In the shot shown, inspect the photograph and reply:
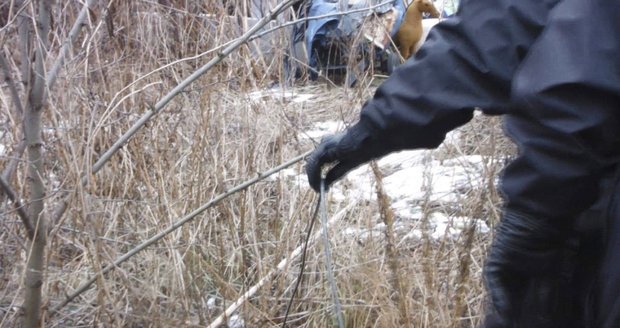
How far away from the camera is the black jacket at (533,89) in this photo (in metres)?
1.25

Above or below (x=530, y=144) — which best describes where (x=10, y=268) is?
below

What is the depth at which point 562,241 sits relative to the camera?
4.61 feet

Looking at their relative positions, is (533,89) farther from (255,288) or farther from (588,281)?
(255,288)

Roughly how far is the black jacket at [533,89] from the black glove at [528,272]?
1.4 inches

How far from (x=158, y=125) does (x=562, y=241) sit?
2.27 meters

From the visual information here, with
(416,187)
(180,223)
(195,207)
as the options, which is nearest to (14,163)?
(180,223)

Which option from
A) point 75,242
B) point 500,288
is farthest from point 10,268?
point 500,288

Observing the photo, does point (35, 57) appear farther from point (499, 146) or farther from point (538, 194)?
point (538, 194)

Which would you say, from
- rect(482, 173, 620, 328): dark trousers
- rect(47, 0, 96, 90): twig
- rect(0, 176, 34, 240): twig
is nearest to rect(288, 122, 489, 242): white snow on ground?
rect(47, 0, 96, 90): twig

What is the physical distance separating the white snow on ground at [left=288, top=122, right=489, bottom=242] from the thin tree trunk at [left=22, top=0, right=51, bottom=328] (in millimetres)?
1110

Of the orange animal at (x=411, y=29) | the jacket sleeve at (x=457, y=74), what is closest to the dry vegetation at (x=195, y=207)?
the jacket sleeve at (x=457, y=74)

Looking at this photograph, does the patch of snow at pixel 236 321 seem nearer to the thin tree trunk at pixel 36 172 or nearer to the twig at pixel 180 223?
the twig at pixel 180 223

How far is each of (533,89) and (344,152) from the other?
1.72 ft

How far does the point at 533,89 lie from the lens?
129 cm
